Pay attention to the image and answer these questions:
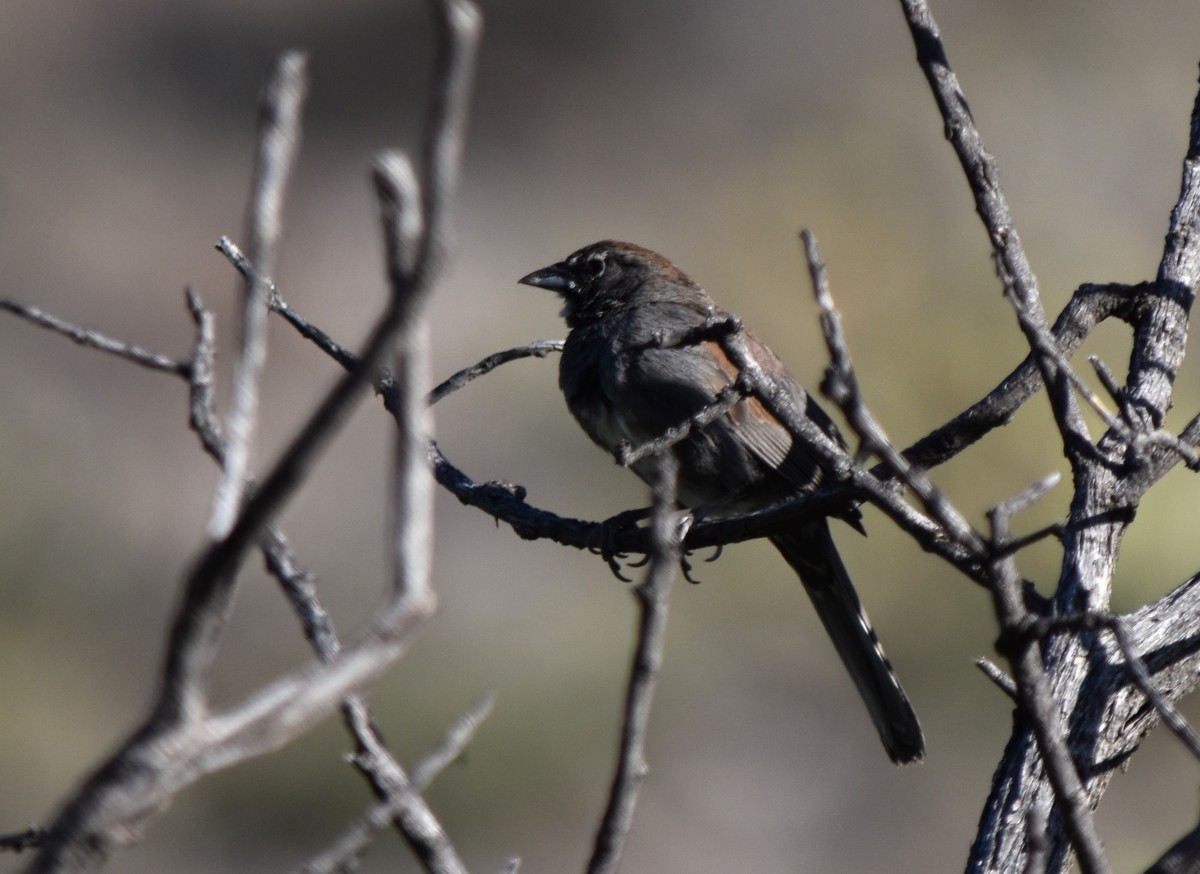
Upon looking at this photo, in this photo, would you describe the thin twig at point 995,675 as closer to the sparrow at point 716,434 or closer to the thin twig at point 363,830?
the thin twig at point 363,830

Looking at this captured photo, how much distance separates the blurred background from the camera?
9625mm

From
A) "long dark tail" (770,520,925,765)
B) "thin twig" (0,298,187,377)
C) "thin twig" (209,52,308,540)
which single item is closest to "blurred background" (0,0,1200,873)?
"long dark tail" (770,520,925,765)

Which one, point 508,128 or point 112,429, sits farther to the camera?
point 508,128

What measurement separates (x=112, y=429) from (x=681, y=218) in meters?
5.52

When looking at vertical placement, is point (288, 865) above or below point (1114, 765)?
above

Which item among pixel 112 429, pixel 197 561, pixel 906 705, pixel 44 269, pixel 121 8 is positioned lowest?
pixel 197 561

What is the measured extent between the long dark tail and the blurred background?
4.26 meters

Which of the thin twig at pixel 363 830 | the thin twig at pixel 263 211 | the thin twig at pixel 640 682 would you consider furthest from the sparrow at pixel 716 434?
the thin twig at pixel 263 211

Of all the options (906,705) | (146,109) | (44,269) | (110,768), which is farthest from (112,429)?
(110,768)

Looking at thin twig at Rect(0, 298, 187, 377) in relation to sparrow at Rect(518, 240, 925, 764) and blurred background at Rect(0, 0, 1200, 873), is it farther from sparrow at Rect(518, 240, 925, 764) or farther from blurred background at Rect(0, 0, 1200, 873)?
blurred background at Rect(0, 0, 1200, 873)

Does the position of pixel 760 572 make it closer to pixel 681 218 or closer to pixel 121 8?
pixel 681 218

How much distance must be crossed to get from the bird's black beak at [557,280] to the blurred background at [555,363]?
13.0 feet

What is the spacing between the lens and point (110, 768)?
1357 millimetres

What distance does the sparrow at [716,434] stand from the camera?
4898 millimetres
